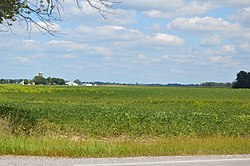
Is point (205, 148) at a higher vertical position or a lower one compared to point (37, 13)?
lower

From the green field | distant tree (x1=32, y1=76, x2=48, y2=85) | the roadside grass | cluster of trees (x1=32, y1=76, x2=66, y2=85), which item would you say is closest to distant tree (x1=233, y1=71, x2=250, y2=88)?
cluster of trees (x1=32, y1=76, x2=66, y2=85)

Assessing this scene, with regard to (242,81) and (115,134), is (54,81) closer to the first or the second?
(242,81)

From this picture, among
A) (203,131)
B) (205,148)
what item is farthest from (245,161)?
(203,131)

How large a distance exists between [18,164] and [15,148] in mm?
1238

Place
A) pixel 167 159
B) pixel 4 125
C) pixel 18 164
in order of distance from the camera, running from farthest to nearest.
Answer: pixel 4 125 → pixel 167 159 → pixel 18 164

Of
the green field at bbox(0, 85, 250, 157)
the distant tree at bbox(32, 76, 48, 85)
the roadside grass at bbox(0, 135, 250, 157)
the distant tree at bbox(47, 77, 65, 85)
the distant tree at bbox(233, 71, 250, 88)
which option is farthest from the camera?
the distant tree at bbox(47, 77, 65, 85)

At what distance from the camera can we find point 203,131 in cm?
1856

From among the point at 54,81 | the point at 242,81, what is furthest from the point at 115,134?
the point at 54,81

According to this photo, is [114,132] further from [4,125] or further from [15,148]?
[15,148]

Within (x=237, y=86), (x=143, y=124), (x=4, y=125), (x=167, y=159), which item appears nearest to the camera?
(x=167, y=159)

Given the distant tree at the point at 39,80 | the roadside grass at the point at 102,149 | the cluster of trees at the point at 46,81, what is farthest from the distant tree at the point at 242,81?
the roadside grass at the point at 102,149

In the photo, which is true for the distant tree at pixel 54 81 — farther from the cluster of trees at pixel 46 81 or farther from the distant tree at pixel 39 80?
the distant tree at pixel 39 80

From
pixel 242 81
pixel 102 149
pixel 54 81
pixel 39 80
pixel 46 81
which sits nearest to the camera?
pixel 102 149

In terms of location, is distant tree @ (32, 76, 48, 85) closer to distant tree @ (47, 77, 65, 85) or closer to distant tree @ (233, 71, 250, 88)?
distant tree @ (47, 77, 65, 85)
